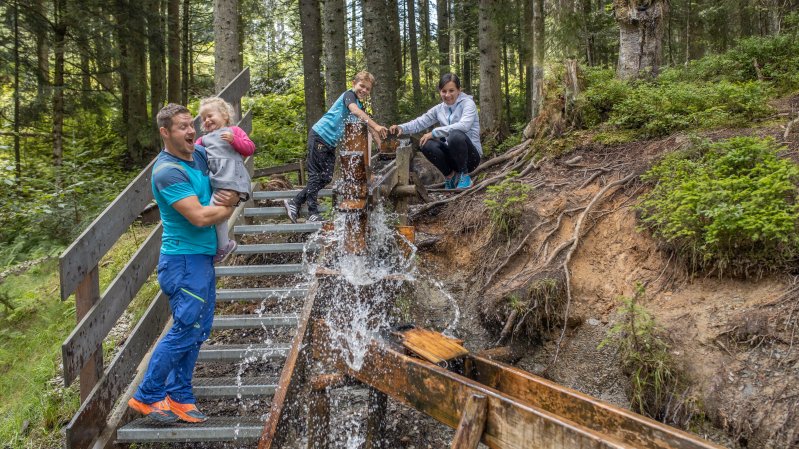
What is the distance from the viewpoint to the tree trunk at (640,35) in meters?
7.66

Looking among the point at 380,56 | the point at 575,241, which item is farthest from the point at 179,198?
the point at 380,56

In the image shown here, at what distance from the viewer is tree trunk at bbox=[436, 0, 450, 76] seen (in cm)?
1850

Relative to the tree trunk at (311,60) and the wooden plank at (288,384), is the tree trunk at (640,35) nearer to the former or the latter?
the tree trunk at (311,60)

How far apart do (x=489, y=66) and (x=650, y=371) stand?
919cm

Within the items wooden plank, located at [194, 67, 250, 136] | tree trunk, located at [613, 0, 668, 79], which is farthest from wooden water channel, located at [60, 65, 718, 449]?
tree trunk, located at [613, 0, 668, 79]

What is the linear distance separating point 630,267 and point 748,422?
178 cm

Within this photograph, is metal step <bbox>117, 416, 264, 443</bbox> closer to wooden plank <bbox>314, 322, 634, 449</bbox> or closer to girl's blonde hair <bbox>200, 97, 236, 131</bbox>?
wooden plank <bbox>314, 322, 634, 449</bbox>

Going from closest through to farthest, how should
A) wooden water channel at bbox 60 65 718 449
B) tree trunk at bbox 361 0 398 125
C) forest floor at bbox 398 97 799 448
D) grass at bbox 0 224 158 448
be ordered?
1. wooden water channel at bbox 60 65 718 449
2. forest floor at bbox 398 97 799 448
3. grass at bbox 0 224 158 448
4. tree trunk at bbox 361 0 398 125

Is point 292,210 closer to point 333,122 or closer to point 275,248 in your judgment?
point 275,248

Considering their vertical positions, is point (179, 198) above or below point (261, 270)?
above

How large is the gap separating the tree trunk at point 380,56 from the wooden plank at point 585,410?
6.11 m

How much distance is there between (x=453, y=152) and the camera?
6855 mm

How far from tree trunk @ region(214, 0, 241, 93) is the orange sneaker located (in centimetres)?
570

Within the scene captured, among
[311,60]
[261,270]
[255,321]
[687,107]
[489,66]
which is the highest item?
[311,60]
